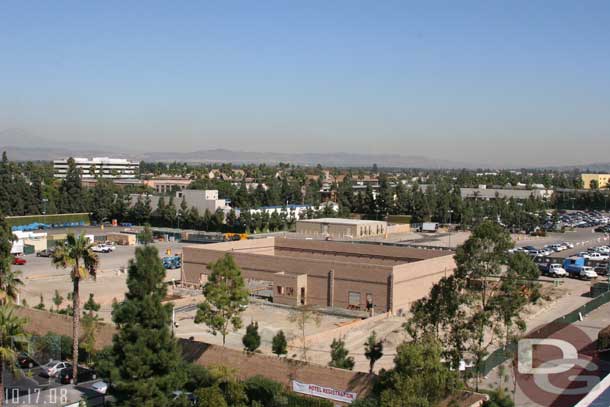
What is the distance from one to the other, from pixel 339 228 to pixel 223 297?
128 feet

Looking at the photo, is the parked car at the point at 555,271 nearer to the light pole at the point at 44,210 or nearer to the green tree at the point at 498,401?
the green tree at the point at 498,401

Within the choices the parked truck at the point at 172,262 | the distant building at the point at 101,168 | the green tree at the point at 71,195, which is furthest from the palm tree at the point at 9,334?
the distant building at the point at 101,168

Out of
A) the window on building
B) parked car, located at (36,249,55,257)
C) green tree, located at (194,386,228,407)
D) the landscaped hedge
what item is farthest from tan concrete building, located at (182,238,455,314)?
the landscaped hedge

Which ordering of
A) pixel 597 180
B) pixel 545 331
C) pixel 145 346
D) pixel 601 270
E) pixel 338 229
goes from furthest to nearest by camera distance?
pixel 597 180 < pixel 338 229 < pixel 601 270 < pixel 545 331 < pixel 145 346

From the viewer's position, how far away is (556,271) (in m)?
42.2

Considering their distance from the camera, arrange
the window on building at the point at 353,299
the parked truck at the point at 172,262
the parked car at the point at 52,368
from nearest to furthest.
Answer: the parked car at the point at 52,368
the window on building at the point at 353,299
the parked truck at the point at 172,262

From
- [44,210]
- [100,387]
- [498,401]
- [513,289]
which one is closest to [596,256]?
[513,289]

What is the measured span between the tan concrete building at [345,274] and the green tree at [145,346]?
619 inches

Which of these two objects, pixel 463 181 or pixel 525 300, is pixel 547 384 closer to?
pixel 525 300

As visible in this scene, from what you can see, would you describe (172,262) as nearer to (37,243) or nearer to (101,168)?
(37,243)

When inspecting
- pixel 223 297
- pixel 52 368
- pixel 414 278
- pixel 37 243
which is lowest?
pixel 37 243

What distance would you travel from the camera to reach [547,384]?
2009cm

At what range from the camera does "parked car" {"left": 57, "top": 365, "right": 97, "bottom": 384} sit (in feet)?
70.2

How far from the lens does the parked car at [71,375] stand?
2141cm
